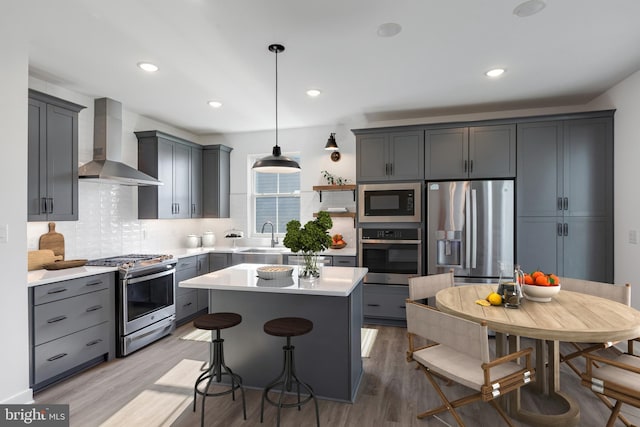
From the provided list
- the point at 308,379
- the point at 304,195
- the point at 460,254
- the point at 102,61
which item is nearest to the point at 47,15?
the point at 102,61

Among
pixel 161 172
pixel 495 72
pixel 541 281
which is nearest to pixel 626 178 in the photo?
pixel 495 72

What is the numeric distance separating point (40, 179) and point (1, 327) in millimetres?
1289

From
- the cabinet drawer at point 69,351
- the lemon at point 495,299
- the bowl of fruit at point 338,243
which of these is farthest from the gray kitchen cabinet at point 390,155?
the cabinet drawer at point 69,351

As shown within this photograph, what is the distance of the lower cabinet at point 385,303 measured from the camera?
421 centimetres

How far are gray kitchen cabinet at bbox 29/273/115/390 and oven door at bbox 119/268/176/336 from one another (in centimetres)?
11

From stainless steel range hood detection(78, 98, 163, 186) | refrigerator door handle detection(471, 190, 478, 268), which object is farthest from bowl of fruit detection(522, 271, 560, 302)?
stainless steel range hood detection(78, 98, 163, 186)

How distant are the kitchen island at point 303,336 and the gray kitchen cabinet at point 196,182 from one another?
2.62 metres

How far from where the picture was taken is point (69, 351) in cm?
290

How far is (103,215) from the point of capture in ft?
13.0

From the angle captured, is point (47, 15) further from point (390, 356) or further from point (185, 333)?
point (390, 356)

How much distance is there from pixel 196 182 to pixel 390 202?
2.90 meters

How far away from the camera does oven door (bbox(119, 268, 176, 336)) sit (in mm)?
3352

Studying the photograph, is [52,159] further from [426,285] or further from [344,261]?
[426,285]

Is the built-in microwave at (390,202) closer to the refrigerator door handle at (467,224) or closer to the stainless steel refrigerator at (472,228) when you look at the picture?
A: the stainless steel refrigerator at (472,228)
